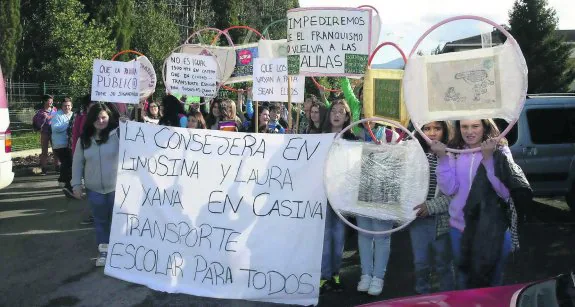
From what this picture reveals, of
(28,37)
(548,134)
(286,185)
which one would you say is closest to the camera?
(286,185)

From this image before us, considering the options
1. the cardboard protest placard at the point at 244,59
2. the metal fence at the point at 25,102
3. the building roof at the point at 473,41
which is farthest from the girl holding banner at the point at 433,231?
the metal fence at the point at 25,102

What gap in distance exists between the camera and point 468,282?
A: 12.5 feet

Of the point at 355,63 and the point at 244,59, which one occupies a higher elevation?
the point at 244,59

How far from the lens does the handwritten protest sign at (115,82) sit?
625cm

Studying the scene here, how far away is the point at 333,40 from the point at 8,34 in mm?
22439

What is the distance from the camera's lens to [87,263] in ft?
19.0

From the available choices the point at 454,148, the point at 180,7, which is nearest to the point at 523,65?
the point at 454,148

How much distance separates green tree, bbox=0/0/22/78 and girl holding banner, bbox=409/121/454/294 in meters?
22.5

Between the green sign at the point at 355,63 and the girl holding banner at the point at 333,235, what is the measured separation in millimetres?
293

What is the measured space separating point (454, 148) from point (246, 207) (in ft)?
5.56

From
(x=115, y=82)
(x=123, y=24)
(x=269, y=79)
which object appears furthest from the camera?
(x=123, y=24)

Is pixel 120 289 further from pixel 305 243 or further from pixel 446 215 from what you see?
pixel 446 215

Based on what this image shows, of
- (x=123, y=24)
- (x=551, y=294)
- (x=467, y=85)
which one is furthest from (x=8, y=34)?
(x=551, y=294)

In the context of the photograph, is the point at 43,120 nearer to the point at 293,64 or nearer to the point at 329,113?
the point at 293,64
